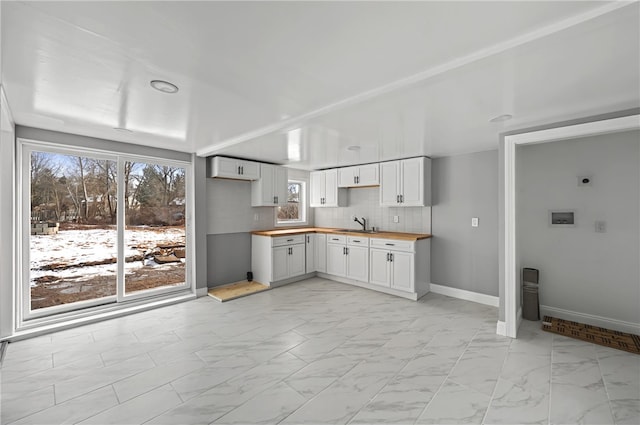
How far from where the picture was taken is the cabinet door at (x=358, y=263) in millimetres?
4867

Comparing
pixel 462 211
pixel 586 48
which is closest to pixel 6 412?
pixel 586 48

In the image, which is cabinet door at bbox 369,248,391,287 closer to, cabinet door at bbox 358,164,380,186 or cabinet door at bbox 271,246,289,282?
cabinet door at bbox 358,164,380,186

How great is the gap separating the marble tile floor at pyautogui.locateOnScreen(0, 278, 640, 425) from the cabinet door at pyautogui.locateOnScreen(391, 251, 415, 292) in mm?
732

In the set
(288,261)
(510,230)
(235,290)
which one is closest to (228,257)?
(235,290)

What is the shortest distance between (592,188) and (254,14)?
400 cm

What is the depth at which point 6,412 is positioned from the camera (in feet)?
6.31

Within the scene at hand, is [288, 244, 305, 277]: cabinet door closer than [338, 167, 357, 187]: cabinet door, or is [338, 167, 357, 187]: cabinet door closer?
[288, 244, 305, 277]: cabinet door

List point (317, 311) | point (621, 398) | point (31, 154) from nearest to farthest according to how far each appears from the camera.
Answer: point (621, 398), point (31, 154), point (317, 311)

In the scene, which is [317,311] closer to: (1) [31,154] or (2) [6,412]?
(2) [6,412]

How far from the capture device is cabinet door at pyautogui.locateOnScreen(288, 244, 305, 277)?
5.21 meters

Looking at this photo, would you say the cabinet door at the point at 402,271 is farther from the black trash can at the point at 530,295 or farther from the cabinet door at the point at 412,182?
the black trash can at the point at 530,295

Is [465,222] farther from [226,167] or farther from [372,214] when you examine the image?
[226,167]

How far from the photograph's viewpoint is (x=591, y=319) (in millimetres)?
3311

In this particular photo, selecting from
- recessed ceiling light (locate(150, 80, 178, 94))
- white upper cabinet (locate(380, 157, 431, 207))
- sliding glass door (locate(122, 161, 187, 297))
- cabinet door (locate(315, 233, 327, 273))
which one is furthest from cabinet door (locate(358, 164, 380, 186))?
recessed ceiling light (locate(150, 80, 178, 94))
